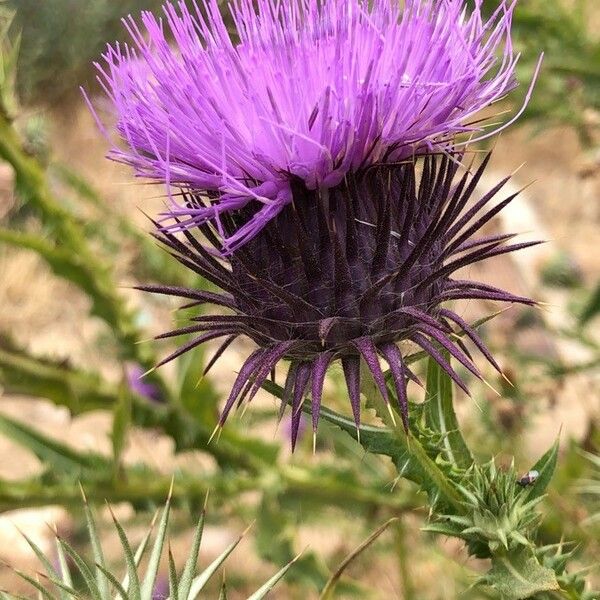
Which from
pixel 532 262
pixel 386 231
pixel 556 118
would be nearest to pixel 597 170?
pixel 556 118

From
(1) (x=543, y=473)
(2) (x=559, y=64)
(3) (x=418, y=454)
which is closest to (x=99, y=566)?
(3) (x=418, y=454)

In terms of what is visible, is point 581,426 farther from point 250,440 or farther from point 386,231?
point 386,231

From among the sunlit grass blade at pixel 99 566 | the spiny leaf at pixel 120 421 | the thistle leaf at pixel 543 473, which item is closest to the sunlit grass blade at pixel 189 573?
the sunlit grass blade at pixel 99 566

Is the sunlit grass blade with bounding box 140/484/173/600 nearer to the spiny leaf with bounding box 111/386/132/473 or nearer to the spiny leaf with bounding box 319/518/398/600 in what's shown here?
the spiny leaf with bounding box 319/518/398/600

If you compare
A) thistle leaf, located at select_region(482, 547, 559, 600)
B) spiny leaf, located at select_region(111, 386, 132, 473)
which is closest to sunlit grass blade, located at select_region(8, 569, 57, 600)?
thistle leaf, located at select_region(482, 547, 559, 600)

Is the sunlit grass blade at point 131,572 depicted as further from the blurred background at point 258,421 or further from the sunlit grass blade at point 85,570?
the blurred background at point 258,421

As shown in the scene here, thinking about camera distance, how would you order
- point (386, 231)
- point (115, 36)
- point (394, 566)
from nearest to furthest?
point (386, 231) → point (394, 566) → point (115, 36)

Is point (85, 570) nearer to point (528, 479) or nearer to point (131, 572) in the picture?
point (131, 572)

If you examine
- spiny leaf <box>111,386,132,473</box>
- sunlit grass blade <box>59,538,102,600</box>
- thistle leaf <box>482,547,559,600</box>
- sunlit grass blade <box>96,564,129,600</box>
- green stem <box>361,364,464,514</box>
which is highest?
green stem <box>361,364,464,514</box>
